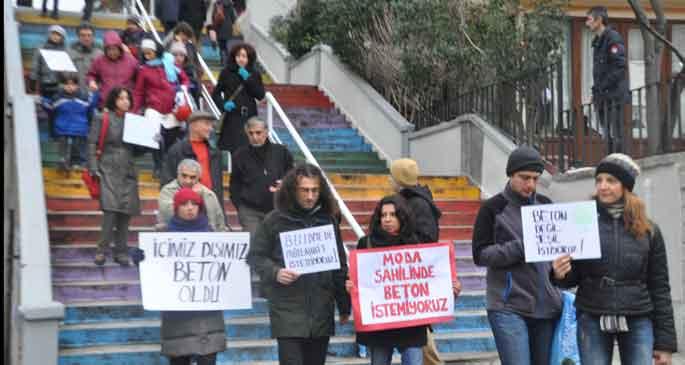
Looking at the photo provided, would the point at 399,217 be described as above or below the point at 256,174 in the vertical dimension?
below

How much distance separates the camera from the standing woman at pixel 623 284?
639 centimetres

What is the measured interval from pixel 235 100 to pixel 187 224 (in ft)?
13.6

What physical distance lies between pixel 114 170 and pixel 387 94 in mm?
7711

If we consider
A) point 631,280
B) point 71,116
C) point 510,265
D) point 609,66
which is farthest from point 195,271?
point 609,66

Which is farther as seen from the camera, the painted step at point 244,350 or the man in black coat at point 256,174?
the man in black coat at point 256,174

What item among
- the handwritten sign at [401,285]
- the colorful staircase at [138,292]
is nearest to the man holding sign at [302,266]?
the handwritten sign at [401,285]

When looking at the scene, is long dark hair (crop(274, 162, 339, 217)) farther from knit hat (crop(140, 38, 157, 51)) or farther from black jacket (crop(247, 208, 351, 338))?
knit hat (crop(140, 38, 157, 51))

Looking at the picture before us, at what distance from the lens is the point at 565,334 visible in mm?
7012

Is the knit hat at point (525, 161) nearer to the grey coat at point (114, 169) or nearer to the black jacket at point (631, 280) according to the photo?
the black jacket at point (631, 280)

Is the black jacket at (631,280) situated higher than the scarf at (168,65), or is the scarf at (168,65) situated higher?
the scarf at (168,65)

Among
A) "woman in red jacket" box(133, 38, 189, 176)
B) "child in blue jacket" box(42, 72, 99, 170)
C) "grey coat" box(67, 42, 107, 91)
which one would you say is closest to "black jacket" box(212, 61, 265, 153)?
"woman in red jacket" box(133, 38, 189, 176)

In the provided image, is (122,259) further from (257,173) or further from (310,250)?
(310,250)

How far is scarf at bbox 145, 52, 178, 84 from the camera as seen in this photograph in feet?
41.1

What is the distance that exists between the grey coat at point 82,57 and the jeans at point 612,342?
838 centimetres
